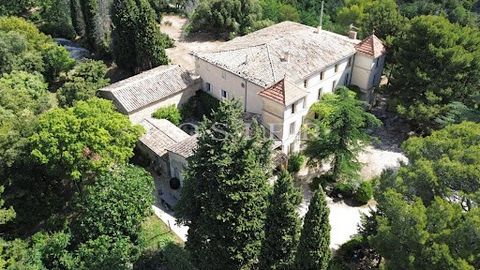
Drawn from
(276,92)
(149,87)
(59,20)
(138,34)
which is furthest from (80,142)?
(59,20)

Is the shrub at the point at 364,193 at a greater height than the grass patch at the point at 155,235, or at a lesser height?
greater

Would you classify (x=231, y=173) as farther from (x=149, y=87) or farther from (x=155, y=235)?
(x=149, y=87)

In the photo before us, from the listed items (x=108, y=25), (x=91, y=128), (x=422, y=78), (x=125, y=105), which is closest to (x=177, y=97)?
(x=125, y=105)

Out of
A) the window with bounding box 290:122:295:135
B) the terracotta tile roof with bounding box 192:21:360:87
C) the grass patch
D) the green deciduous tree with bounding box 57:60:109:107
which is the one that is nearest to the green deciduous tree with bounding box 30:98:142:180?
the grass patch

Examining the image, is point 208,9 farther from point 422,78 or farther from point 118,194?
point 118,194

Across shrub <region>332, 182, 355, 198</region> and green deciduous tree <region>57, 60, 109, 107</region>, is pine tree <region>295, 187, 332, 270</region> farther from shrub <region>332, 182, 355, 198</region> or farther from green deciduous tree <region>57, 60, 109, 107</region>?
green deciduous tree <region>57, 60, 109, 107</region>

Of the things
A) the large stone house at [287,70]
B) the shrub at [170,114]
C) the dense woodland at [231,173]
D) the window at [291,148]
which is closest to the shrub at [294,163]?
the dense woodland at [231,173]

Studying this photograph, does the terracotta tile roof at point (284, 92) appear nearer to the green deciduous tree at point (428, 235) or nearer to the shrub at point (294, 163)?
the shrub at point (294, 163)
